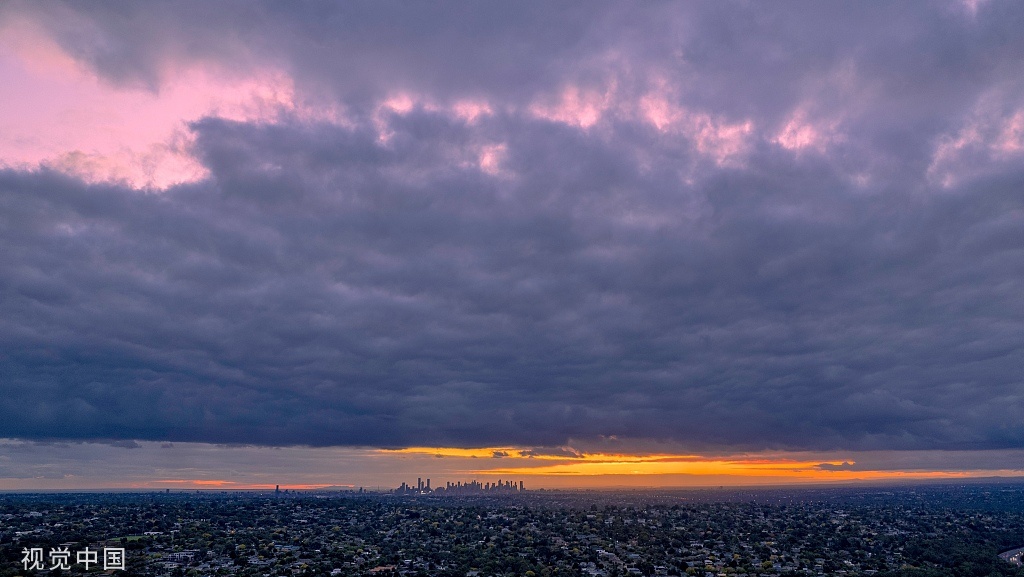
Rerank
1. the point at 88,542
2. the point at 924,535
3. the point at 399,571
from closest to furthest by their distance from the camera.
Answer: the point at 399,571 < the point at 88,542 < the point at 924,535

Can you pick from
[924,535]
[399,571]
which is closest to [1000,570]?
[924,535]

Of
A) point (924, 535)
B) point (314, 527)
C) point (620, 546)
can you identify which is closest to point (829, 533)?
point (924, 535)

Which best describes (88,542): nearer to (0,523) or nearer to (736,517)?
(0,523)

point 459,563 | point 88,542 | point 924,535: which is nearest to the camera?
point 459,563

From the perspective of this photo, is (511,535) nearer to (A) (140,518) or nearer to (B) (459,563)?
(B) (459,563)

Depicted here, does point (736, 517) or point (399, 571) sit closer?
point (399, 571)

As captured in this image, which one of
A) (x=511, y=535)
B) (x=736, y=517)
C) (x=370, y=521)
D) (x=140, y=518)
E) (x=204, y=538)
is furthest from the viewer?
(x=736, y=517)

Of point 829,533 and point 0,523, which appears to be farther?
point 829,533

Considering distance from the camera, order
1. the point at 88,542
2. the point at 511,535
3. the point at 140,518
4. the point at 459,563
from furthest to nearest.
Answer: the point at 140,518, the point at 511,535, the point at 88,542, the point at 459,563

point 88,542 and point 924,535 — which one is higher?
point 88,542
